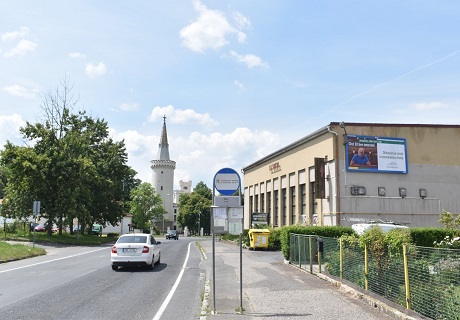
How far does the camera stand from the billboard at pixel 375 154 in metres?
32.3

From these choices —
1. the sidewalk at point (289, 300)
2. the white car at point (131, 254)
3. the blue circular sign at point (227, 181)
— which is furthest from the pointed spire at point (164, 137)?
the blue circular sign at point (227, 181)

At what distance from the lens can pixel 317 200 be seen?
1374 inches

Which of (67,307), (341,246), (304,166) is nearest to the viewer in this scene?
(67,307)

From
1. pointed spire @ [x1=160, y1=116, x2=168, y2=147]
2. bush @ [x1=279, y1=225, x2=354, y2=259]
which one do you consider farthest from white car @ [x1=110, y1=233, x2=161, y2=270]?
pointed spire @ [x1=160, y1=116, x2=168, y2=147]

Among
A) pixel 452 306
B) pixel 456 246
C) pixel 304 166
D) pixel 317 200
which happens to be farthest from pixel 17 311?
pixel 304 166

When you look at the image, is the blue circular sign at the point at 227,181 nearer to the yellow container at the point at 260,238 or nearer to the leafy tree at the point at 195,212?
the yellow container at the point at 260,238

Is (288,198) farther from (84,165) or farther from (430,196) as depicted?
(84,165)

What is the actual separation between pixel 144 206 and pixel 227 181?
296 feet

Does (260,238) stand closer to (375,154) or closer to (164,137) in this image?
(375,154)

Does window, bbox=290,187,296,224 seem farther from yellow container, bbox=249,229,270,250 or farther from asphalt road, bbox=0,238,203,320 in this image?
asphalt road, bbox=0,238,203,320

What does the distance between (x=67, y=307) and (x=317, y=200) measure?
27115 mm

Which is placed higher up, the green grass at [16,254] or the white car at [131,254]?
the white car at [131,254]

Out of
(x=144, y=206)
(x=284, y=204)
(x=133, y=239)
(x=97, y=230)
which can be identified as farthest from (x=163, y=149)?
(x=133, y=239)

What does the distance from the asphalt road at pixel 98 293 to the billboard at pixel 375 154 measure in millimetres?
18068
